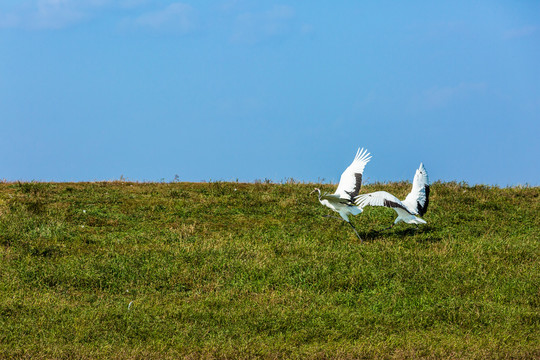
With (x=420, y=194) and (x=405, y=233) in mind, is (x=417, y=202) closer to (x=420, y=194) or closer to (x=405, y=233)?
(x=420, y=194)

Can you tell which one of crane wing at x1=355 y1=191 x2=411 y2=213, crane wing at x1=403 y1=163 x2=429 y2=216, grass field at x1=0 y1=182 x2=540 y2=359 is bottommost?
grass field at x1=0 y1=182 x2=540 y2=359

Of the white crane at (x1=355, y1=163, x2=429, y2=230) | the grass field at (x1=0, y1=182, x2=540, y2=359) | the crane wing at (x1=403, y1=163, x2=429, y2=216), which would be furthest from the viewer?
the crane wing at (x1=403, y1=163, x2=429, y2=216)

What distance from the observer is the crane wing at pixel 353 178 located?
13.2 metres

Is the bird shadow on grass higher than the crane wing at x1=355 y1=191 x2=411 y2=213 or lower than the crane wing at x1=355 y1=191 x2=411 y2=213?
lower

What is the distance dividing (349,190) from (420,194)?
6.31 ft

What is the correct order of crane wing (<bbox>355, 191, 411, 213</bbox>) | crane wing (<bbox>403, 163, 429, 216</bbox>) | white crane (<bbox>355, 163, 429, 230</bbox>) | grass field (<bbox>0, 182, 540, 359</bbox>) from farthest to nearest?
crane wing (<bbox>403, 163, 429, 216</bbox>), white crane (<bbox>355, 163, 429, 230</bbox>), crane wing (<bbox>355, 191, 411, 213</bbox>), grass field (<bbox>0, 182, 540, 359</bbox>)

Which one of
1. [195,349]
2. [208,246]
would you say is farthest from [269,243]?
[195,349]

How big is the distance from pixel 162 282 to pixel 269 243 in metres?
3.29

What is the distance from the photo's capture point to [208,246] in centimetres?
1220

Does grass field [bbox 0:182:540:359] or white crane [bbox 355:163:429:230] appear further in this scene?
white crane [bbox 355:163:429:230]

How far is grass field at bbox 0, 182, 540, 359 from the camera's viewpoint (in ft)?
25.0

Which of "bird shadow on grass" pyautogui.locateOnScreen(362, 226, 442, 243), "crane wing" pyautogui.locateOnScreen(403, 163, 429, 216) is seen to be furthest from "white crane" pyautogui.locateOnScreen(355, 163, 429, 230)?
"bird shadow on grass" pyautogui.locateOnScreen(362, 226, 442, 243)

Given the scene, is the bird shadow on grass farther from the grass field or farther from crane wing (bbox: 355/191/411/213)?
crane wing (bbox: 355/191/411/213)

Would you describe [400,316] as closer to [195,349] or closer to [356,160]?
[195,349]
